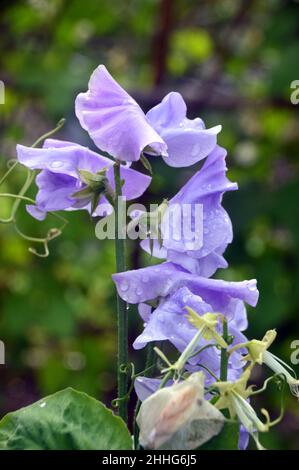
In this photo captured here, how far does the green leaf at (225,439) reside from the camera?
0.41 meters

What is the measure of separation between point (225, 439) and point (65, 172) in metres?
0.18

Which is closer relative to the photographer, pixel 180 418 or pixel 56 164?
pixel 180 418

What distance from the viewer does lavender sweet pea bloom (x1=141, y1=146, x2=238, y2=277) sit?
0.48m

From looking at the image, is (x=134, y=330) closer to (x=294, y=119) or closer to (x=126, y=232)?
(x=294, y=119)

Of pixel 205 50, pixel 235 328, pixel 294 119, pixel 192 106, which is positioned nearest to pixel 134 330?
pixel 192 106

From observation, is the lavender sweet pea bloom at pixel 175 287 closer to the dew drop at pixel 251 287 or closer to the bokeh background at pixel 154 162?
the dew drop at pixel 251 287

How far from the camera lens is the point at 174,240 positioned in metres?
0.48

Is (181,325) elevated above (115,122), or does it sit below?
below

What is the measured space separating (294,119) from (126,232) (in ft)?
5.30

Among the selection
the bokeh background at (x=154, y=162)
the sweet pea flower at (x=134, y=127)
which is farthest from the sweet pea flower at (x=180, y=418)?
the bokeh background at (x=154, y=162)

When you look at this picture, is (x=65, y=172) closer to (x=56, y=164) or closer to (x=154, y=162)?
(x=56, y=164)

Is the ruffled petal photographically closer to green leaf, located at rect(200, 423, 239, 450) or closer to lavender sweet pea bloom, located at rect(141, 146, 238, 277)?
lavender sweet pea bloom, located at rect(141, 146, 238, 277)

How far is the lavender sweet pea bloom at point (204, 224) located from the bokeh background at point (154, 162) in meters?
1.21

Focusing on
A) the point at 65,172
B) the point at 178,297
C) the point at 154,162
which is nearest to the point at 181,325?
the point at 178,297
